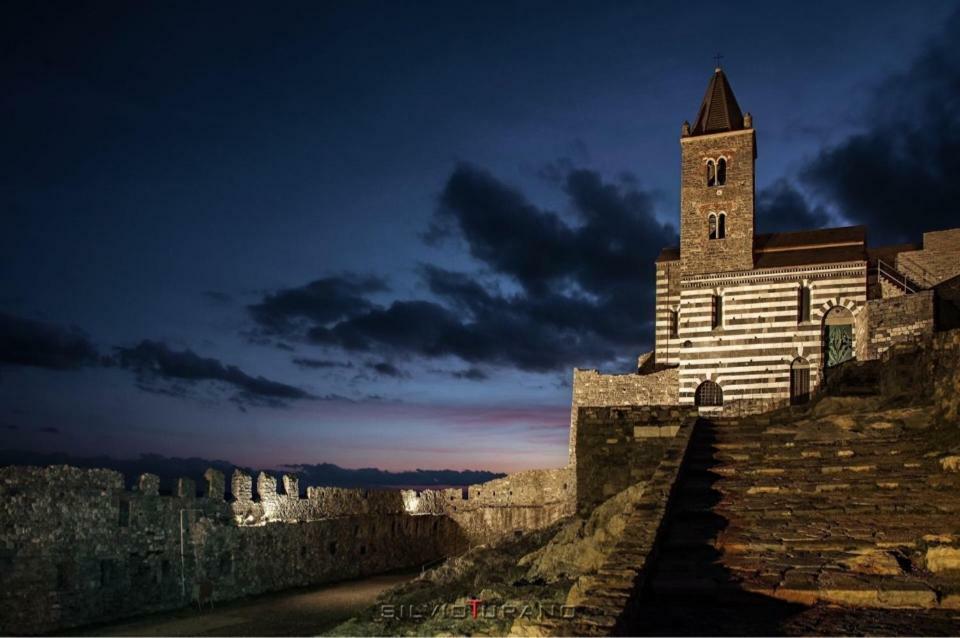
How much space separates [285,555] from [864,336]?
19.7 meters

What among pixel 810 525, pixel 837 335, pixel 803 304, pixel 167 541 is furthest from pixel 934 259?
pixel 167 541

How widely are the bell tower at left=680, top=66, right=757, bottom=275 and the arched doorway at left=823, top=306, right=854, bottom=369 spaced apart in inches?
149

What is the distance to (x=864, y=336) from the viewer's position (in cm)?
2847

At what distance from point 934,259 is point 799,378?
7980 mm

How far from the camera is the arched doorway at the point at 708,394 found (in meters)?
34.9

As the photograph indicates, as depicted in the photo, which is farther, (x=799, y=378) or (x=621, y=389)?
(x=621, y=389)

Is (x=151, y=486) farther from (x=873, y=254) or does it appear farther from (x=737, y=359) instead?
(x=873, y=254)

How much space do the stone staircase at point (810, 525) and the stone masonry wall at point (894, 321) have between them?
11080 mm

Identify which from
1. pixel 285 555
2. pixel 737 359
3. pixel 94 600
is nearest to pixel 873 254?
pixel 737 359

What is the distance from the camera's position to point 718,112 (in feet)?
124

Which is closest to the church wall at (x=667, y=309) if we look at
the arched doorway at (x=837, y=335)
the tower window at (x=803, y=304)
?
the tower window at (x=803, y=304)

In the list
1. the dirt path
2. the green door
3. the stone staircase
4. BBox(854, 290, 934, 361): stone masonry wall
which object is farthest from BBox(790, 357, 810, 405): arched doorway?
the dirt path

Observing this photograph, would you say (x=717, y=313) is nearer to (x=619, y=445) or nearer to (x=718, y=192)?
(x=718, y=192)

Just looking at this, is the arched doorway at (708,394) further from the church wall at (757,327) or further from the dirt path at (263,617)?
the dirt path at (263,617)
